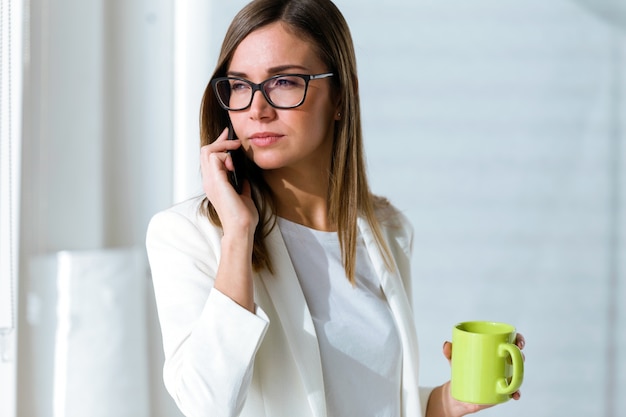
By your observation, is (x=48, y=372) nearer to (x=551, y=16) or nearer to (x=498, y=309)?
(x=498, y=309)

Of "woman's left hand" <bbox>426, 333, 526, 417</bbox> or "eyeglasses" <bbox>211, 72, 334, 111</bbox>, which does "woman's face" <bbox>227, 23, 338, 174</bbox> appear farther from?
"woman's left hand" <bbox>426, 333, 526, 417</bbox>

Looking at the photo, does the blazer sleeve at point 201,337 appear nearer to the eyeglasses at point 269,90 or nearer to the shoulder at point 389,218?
the eyeglasses at point 269,90

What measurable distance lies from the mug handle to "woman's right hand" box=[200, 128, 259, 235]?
0.41 metres

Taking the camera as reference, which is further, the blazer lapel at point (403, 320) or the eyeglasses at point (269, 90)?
the blazer lapel at point (403, 320)

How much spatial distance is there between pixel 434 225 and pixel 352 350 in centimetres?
118

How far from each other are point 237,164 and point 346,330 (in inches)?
13.7

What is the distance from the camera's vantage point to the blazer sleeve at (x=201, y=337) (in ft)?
3.33

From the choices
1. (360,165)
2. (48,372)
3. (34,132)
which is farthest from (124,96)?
(360,165)

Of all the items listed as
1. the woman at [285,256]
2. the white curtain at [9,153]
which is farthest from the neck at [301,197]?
the white curtain at [9,153]

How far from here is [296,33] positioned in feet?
4.06

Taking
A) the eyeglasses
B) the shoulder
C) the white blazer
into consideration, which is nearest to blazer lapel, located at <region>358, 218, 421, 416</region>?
the white blazer

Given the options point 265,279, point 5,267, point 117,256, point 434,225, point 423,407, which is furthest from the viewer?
point 434,225

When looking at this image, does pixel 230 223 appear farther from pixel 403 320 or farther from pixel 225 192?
pixel 403 320

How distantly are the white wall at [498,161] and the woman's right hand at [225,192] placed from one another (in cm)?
89
